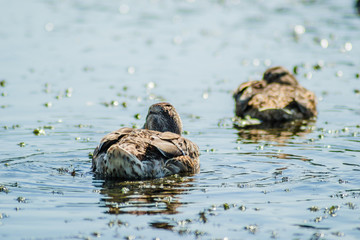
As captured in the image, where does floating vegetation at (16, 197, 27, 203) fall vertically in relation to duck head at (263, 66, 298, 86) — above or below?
below

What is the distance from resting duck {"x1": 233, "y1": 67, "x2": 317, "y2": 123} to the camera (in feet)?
49.3

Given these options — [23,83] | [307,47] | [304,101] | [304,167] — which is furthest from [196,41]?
[304,167]

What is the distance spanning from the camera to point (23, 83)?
17922 mm

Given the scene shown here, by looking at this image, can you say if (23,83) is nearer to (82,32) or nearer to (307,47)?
(82,32)

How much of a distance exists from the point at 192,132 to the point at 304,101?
2955 millimetres

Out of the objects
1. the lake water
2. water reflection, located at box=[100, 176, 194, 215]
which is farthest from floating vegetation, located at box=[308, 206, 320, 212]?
water reflection, located at box=[100, 176, 194, 215]

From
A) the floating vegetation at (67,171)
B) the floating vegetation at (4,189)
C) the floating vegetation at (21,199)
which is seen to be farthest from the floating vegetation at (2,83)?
the floating vegetation at (21,199)

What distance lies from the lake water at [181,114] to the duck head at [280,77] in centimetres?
107

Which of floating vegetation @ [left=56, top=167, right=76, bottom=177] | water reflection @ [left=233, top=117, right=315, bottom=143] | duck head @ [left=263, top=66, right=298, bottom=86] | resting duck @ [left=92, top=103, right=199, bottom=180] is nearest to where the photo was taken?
resting duck @ [left=92, top=103, right=199, bottom=180]

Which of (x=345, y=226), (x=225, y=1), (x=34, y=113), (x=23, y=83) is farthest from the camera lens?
(x=225, y=1)

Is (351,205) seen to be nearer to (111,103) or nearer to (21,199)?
(21,199)

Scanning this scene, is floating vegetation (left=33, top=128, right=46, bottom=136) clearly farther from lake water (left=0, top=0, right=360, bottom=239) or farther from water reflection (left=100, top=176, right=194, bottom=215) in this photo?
water reflection (left=100, top=176, right=194, bottom=215)

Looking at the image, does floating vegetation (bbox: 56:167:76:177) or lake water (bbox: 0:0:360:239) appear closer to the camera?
lake water (bbox: 0:0:360:239)

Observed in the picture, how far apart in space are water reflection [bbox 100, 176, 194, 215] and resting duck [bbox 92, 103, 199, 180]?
0.49 ft
